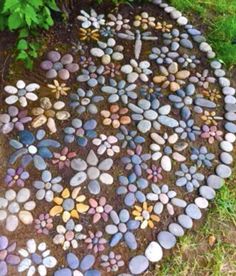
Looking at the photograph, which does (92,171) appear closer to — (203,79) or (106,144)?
(106,144)

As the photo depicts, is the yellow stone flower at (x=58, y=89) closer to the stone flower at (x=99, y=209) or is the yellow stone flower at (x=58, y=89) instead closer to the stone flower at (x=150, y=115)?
the stone flower at (x=150, y=115)

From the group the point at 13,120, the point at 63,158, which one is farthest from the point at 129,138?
the point at 13,120

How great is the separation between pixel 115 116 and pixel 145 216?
18.8 inches

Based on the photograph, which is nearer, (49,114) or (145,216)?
(145,216)

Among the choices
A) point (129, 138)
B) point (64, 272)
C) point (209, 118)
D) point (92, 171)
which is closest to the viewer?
point (64, 272)

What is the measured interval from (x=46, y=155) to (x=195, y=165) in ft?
2.02

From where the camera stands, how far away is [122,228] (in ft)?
6.03

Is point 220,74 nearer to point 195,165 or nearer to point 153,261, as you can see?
point 195,165

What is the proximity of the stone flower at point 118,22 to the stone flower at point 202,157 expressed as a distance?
76 cm

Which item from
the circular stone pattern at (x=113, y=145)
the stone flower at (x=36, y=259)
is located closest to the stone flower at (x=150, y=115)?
the circular stone pattern at (x=113, y=145)

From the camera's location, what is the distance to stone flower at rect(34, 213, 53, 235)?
5.94 ft

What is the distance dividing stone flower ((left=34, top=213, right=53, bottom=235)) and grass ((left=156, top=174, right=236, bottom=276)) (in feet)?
1.42

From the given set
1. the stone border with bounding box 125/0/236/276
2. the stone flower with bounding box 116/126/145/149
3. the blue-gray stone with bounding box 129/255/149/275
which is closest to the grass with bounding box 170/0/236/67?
the stone border with bounding box 125/0/236/276

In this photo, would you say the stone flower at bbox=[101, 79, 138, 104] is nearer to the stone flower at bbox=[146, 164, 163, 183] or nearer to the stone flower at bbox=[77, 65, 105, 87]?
the stone flower at bbox=[77, 65, 105, 87]
